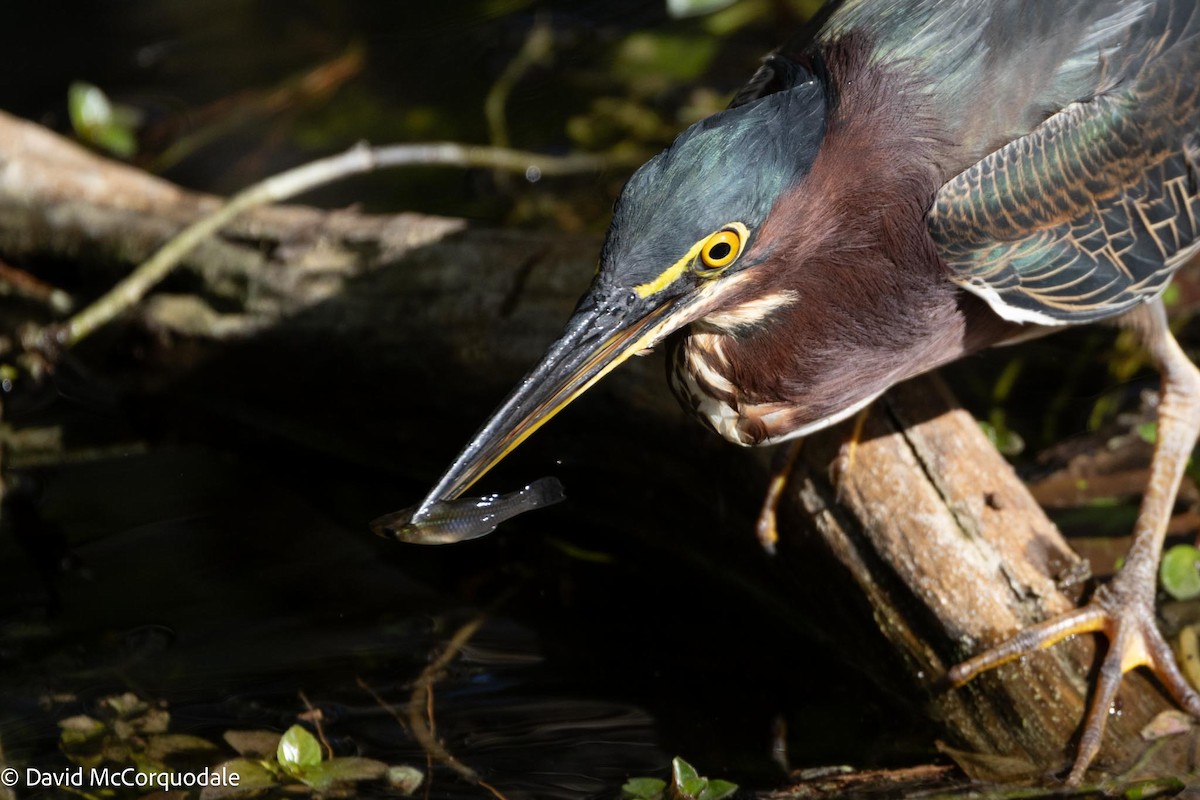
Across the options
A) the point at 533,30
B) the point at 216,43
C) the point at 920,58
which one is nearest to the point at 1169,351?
the point at 920,58

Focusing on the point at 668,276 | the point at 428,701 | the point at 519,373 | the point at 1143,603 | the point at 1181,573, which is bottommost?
the point at 1143,603

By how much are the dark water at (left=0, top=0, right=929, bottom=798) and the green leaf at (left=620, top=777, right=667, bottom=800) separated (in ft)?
0.44

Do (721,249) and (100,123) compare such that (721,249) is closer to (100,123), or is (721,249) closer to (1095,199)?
(1095,199)

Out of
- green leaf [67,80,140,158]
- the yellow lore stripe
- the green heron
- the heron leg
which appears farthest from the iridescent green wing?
green leaf [67,80,140,158]

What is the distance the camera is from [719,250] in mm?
2594

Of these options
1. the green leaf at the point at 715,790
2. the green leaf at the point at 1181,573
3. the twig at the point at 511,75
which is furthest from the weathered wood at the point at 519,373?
the twig at the point at 511,75

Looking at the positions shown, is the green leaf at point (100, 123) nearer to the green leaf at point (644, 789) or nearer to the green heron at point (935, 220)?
the green heron at point (935, 220)

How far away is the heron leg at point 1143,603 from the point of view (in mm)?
2982

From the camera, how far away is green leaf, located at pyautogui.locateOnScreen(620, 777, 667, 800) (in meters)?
2.97

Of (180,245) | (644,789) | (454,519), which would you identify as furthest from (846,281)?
(180,245)

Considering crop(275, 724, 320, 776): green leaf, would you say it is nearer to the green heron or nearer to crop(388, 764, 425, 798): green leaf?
crop(388, 764, 425, 798): green leaf

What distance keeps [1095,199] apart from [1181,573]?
3.59 ft

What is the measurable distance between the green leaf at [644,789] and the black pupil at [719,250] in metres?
1.24

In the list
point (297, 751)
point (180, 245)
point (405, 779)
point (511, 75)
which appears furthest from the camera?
point (511, 75)
